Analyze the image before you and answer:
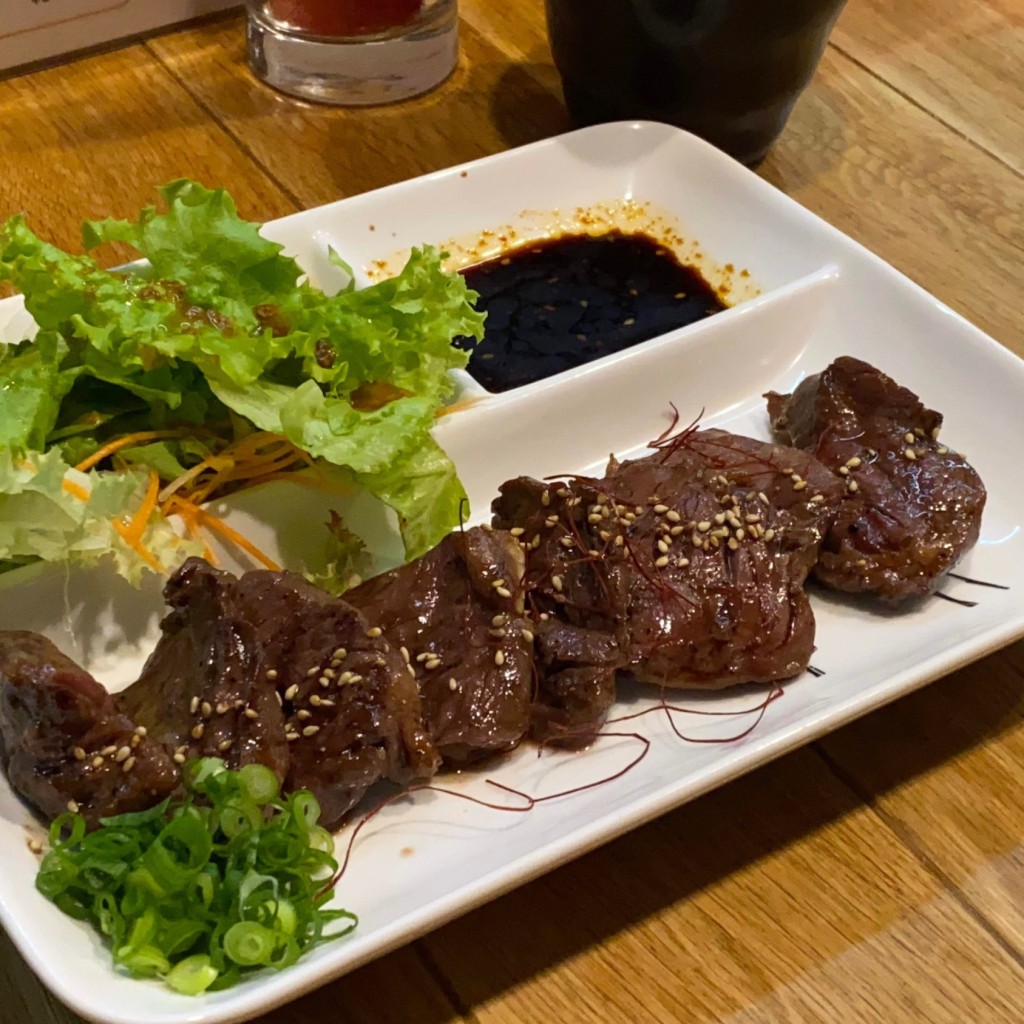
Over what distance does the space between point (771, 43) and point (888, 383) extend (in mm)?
1338

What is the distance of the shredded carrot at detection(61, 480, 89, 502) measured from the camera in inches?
84.5

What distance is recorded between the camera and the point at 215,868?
172cm

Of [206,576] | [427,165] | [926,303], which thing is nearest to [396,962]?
[206,576]

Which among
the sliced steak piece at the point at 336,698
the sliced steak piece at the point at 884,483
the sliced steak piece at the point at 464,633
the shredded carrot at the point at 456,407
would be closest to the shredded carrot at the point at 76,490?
the sliced steak piece at the point at 336,698

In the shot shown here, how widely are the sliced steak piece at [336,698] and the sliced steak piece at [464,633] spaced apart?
2.7 inches

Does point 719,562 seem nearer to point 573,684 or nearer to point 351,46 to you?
point 573,684

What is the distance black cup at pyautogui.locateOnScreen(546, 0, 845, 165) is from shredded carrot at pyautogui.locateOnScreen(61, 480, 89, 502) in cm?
221

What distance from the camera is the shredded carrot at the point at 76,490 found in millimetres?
2146

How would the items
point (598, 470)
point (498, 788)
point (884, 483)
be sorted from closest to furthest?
point (498, 788), point (884, 483), point (598, 470)

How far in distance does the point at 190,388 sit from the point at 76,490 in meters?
0.36

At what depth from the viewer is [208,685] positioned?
6.38 ft

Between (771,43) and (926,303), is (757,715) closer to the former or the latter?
(926,303)

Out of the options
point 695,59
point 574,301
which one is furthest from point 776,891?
point 695,59

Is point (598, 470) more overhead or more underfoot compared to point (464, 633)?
more underfoot
